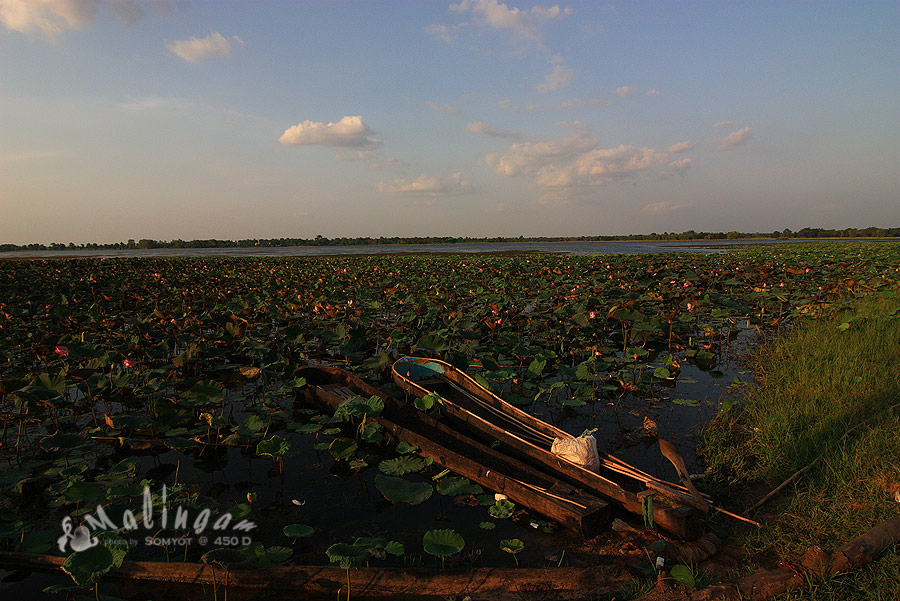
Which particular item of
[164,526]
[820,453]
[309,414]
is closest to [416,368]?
[309,414]

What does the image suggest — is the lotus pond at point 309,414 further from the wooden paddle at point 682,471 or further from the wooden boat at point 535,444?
the wooden paddle at point 682,471

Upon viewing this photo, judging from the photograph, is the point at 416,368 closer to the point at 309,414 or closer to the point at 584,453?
the point at 309,414

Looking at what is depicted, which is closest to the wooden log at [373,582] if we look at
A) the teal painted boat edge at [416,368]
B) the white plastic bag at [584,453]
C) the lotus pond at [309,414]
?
the lotus pond at [309,414]

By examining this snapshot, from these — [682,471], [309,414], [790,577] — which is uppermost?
[682,471]

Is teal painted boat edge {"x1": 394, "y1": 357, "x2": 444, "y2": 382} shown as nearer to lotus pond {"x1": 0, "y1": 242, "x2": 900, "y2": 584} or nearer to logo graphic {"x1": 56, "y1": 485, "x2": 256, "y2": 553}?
lotus pond {"x1": 0, "y1": 242, "x2": 900, "y2": 584}

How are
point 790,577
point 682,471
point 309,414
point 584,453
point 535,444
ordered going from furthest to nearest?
point 309,414 < point 535,444 < point 584,453 < point 682,471 < point 790,577

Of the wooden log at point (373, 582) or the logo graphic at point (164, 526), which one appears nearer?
the wooden log at point (373, 582)

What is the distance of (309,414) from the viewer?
526 cm

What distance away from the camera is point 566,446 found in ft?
11.2

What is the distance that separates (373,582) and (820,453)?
364 cm

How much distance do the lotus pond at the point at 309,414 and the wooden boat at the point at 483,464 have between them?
0.13 m

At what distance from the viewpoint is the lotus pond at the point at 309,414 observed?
3.09 metres

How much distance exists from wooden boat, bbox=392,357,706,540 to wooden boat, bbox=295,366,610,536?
122 millimetres

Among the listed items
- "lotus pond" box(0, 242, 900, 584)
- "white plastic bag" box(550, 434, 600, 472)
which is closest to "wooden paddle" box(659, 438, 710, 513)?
"white plastic bag" box(550, 434, 600, 472)
